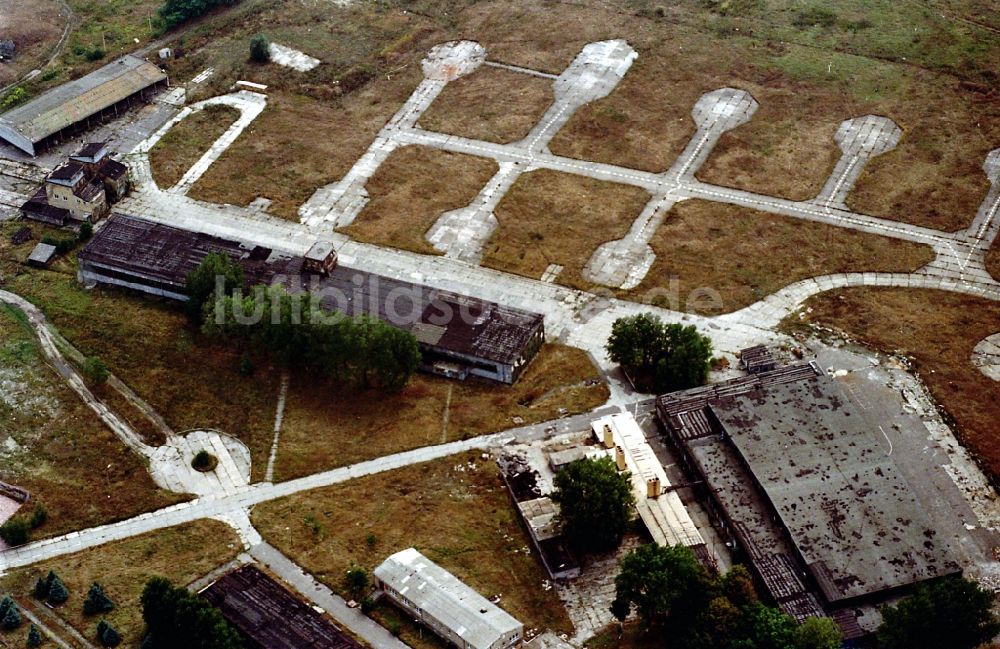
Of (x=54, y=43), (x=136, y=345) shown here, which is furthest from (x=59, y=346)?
(x=54, y=43)

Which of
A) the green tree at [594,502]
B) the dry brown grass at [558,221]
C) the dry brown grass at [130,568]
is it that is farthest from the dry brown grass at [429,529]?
the dry brown grass at [558,221]

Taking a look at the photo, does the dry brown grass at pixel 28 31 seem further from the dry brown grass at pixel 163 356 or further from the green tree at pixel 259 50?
the dry brown grass at pixel 163 356

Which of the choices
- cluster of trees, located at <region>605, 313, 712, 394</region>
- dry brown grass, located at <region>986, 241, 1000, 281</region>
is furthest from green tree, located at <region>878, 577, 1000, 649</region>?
dry brown grass, located at <region>986, 241, 1000, 281</region>

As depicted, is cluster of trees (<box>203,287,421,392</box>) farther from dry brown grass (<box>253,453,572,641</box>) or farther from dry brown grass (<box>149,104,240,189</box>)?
dry brown grass (<box>149,104,240,189</box>)

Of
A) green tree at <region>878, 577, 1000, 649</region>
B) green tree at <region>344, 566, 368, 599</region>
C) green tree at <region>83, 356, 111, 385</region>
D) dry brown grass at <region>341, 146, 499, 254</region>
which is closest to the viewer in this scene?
green tree at <region>878, 577, 1000, 649</region>

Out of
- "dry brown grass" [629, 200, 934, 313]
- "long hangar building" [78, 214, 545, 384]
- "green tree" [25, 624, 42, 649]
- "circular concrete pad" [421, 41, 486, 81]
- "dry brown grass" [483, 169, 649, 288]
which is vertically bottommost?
"dry brown grass" [629, 200, 934, 313]

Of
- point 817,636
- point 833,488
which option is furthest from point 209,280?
point 817,636
